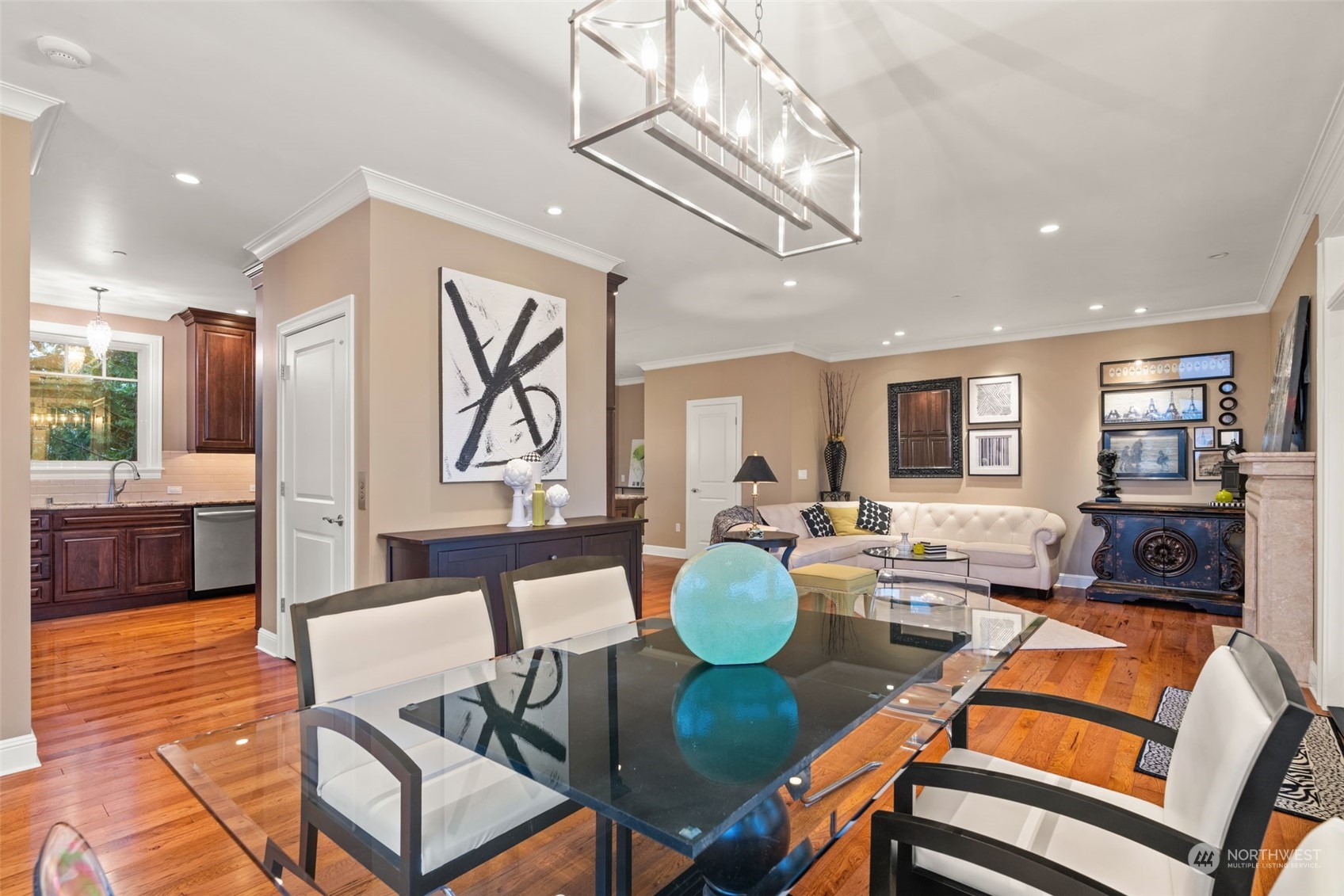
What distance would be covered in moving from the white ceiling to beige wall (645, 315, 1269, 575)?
1.21 m

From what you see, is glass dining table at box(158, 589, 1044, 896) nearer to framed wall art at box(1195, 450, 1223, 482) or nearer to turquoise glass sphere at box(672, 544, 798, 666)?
turquoise glass sphere at box(672, 544, 798, 666)

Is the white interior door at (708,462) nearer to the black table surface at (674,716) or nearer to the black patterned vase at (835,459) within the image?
the black patterned vase at (835,459)

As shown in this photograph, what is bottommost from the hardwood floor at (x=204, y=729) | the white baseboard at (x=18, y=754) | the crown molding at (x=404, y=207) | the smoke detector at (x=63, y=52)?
the hardwood floor at (x=204, y=729)

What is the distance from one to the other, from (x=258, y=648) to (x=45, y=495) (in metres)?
3.02

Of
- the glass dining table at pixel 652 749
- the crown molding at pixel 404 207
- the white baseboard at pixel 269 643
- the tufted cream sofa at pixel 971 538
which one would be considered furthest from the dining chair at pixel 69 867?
the tufted cream sofa at pixel 971 538

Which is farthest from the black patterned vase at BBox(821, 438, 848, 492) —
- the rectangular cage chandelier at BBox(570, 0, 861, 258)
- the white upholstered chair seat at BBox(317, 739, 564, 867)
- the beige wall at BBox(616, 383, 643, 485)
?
the white upholstered chair seat at BBox(317, 739, 564, 867)

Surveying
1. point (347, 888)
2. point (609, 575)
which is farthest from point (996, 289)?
point (347, 888)

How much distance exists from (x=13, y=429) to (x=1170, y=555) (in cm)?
730

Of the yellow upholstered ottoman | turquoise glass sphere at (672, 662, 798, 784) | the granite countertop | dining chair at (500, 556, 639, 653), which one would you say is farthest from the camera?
the granite countertop

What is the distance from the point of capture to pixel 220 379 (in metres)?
5.61

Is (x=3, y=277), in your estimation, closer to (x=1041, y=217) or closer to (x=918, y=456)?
(x=1041, y=217)

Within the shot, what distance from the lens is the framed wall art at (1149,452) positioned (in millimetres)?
5824

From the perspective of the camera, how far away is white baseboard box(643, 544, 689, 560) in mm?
8183

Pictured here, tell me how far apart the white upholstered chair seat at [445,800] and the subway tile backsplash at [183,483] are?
6025 millimetres
